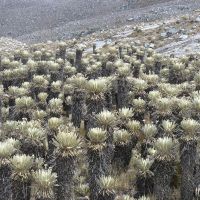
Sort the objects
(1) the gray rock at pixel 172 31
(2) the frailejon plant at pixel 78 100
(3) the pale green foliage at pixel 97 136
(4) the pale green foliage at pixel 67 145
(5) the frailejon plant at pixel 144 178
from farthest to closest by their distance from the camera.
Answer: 1. (1) the gray rock at pixel 172 31
2. (2) the frailejon plant at pixel 78 100
3. (5) the frailejon plant at pixel 144 178
4. (3) the pale green foliage at pixel 97 136
5. (4) the pale green foliage at pixel 67 145

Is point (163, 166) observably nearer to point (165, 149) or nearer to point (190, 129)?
point (165, 149)

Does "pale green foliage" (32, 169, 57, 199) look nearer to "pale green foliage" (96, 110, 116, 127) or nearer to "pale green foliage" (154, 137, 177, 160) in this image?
"pale green foliage" (96, 110, 116, 127)

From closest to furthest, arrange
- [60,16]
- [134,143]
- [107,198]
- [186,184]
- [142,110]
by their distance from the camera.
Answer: [107,198] → [186,184] → [134,143] → [142,110] → [60,16]

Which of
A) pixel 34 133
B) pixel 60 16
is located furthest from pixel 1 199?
pixel 60 16

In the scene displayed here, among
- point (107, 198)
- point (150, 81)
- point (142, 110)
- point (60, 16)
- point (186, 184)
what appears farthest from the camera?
point (60, 16)

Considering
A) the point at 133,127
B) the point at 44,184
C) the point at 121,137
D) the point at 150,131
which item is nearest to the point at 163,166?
the point at 150,131

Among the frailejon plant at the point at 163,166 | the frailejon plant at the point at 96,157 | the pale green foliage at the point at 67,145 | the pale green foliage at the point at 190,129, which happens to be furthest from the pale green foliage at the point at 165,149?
the pale green foliage at the point at 67,145

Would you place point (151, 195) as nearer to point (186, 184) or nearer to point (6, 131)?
point (186, 184)

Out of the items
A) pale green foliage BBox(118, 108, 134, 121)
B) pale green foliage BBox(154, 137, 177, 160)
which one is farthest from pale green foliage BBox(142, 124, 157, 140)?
pale green foliage BBox(154, 137, 177, 160)

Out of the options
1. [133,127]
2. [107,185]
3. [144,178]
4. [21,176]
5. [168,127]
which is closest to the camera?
[107,185]

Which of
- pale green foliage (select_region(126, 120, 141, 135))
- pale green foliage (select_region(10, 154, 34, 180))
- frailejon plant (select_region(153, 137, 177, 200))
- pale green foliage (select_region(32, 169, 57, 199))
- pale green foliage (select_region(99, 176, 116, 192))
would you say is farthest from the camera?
Result: pale green foliage (select_region(126, 120, 141, 135))

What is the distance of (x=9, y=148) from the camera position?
13.6 m

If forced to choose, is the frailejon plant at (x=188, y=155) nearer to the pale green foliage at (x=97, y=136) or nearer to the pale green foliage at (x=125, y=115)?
Answer: the pale green foliage at (x=97, y=136)

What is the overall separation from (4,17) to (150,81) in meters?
93.5
